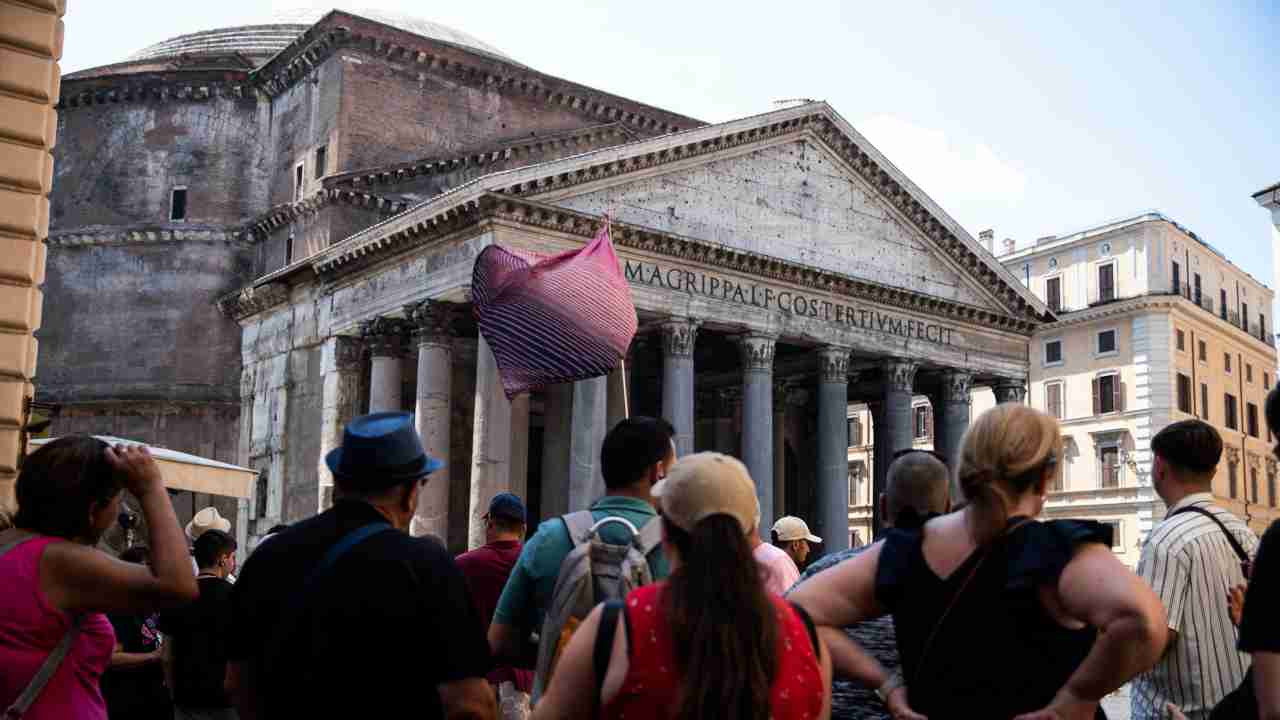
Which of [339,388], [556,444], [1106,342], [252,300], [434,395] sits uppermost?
[1106,342]

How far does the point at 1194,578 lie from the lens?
13.8 ft

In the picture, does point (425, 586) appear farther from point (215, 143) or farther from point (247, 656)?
point (215, 143)

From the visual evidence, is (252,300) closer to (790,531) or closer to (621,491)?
(790,531)

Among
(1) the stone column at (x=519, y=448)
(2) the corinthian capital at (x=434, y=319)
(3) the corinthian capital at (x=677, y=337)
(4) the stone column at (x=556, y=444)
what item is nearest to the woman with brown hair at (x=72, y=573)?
(2) the corinthian capital at (x=434, y=319)

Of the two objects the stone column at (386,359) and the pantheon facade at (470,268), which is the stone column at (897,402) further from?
the stone column at (386,359)

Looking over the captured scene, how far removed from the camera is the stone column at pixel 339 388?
23656 millimetres

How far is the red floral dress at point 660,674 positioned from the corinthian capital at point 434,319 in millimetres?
18855

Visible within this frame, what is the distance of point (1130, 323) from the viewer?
38188 millimetres

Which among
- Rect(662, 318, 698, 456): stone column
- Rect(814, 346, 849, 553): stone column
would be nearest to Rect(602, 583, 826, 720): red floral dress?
Rect(662, 318, 698, 456): stone column

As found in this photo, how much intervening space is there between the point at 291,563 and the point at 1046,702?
1.86 m

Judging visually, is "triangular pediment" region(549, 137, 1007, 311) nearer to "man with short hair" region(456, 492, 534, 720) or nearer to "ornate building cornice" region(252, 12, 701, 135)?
"ornate building cornice" region(252, 12, 701, 135)

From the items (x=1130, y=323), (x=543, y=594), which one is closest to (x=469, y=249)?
(x=543, y=594)

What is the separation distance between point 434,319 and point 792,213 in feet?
25.0

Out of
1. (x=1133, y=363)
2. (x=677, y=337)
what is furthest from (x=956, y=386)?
(x=1133, y=363)
